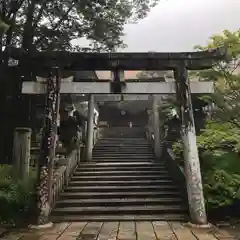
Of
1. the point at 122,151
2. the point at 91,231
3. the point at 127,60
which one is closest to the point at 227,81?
the point at 127,60

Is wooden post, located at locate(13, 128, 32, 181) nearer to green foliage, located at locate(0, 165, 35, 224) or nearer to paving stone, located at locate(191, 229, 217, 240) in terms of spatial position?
green foliage, located at locate(0, 165, 35, 224)

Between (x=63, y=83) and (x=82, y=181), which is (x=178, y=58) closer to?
(x=63, y=83)

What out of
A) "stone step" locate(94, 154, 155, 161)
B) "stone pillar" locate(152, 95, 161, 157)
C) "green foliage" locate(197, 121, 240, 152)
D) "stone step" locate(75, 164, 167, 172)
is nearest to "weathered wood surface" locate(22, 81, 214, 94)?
"green foliage" locate(197, 121, 240, 152)

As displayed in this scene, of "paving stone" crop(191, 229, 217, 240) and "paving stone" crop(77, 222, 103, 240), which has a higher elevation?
"paving stone" crop(77, 222, 103, 240)

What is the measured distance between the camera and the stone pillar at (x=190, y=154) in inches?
329

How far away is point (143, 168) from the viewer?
536 inches

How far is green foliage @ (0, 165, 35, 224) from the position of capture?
841 centimetres

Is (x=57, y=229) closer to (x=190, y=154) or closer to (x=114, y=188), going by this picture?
(x=114, y=188)

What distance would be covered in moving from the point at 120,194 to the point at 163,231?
3152 mm

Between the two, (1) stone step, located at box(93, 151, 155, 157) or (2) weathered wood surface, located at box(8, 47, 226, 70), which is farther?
(1) stone step, located at box(93, 151, 155, 157)

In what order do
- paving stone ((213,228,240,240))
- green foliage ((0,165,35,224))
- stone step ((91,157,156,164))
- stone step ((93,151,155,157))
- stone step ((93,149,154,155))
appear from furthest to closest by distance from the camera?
stone step ((93,149,154,155)), stone step ((93,151,155,157)), stone step ((91,157,156,164)), green foliage ((0,165,35,224)), paving stone ((213,228,240,240))

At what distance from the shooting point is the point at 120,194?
10.7m

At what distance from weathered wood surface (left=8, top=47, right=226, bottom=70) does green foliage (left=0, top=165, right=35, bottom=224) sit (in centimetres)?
336

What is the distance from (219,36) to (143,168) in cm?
595
